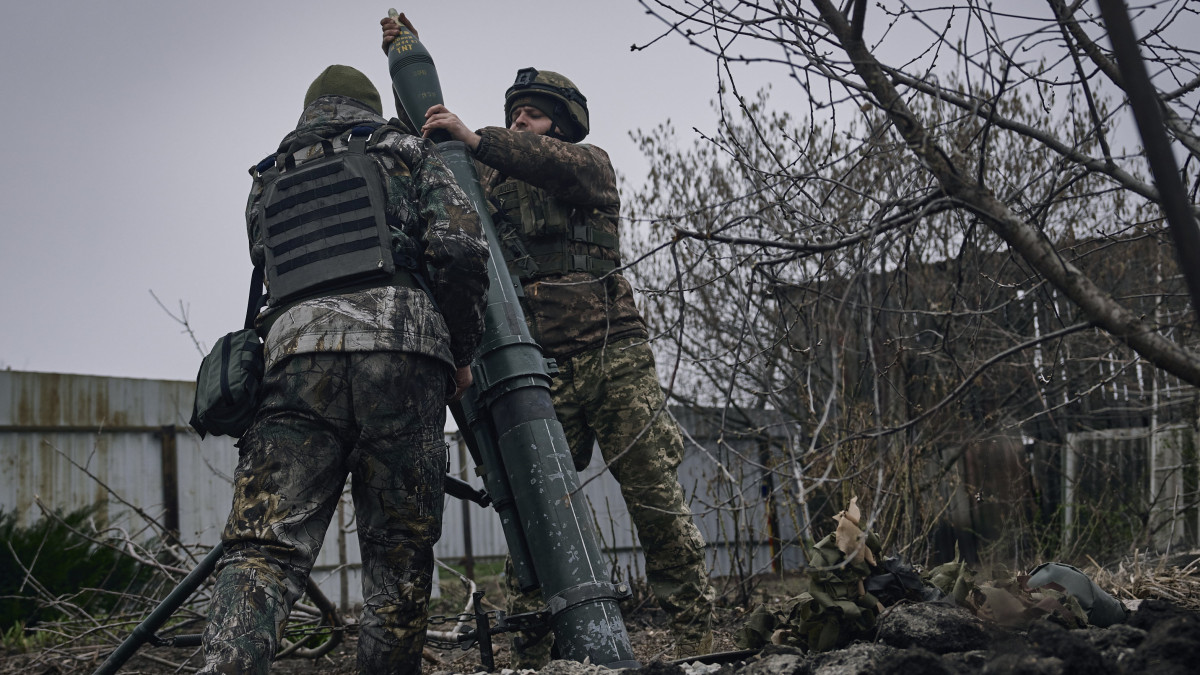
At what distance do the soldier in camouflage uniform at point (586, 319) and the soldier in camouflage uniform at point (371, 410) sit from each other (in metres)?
0.64

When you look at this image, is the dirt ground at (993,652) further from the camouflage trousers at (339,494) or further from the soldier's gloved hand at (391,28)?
the soldier's gloved hand at (391,28)

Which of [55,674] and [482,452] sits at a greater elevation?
[482,452]

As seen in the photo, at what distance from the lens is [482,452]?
3.09 m

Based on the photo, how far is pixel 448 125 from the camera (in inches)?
133

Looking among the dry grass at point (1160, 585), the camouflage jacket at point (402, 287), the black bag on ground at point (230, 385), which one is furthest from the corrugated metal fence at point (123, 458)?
the black bag on ground at point (230, 385)

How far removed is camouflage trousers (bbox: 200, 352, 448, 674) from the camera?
88.0 inches

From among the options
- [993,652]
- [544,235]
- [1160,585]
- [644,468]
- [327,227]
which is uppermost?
[544,235]

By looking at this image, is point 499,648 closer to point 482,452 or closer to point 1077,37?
point 482,452

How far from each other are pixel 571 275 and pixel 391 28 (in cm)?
117

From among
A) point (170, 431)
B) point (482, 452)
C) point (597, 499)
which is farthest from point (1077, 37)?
→ point (597, 499)

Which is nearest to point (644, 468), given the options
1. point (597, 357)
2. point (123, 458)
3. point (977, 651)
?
point (597, 357)

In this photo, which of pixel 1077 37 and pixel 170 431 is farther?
pixel 170 431

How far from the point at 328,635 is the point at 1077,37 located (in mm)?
4098

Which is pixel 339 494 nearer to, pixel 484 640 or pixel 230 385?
pixel 230 385
